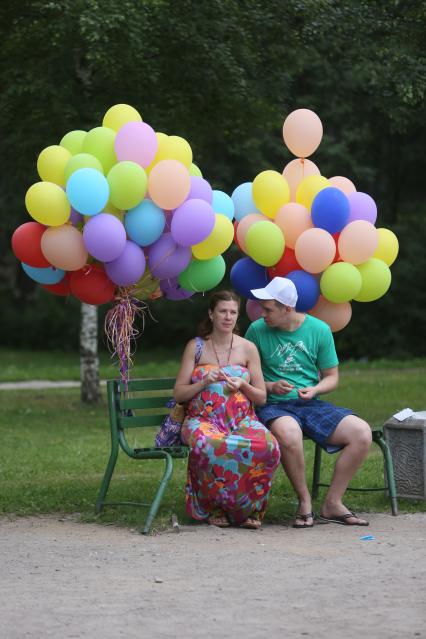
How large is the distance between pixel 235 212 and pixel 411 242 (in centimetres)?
1792

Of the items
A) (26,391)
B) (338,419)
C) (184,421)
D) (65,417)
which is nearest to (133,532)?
(184,421)

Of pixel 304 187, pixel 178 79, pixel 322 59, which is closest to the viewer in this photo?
pixel 304 187

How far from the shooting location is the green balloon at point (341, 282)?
7.47 metres

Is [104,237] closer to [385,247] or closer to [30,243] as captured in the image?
[30,243]

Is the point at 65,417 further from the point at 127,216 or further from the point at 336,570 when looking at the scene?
the point at 336,570

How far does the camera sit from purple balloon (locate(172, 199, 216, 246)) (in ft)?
23.0

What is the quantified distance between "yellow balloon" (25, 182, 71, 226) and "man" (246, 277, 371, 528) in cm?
127

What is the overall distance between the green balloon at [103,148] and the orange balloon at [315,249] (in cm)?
128

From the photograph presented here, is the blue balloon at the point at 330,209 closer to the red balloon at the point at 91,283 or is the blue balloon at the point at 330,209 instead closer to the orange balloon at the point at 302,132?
the orange balloon at the point at 302,132

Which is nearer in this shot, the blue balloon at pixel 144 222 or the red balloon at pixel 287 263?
the blue balloon at pixel 144 222

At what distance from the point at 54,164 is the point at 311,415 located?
2214 mm

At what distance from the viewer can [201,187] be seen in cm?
721

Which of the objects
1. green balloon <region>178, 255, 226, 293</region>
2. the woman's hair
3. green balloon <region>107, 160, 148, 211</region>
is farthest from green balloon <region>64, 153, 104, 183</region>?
the woman's hair

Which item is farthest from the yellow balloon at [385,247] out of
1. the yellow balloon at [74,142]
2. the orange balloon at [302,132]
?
the yellow balloon at [74,142]
